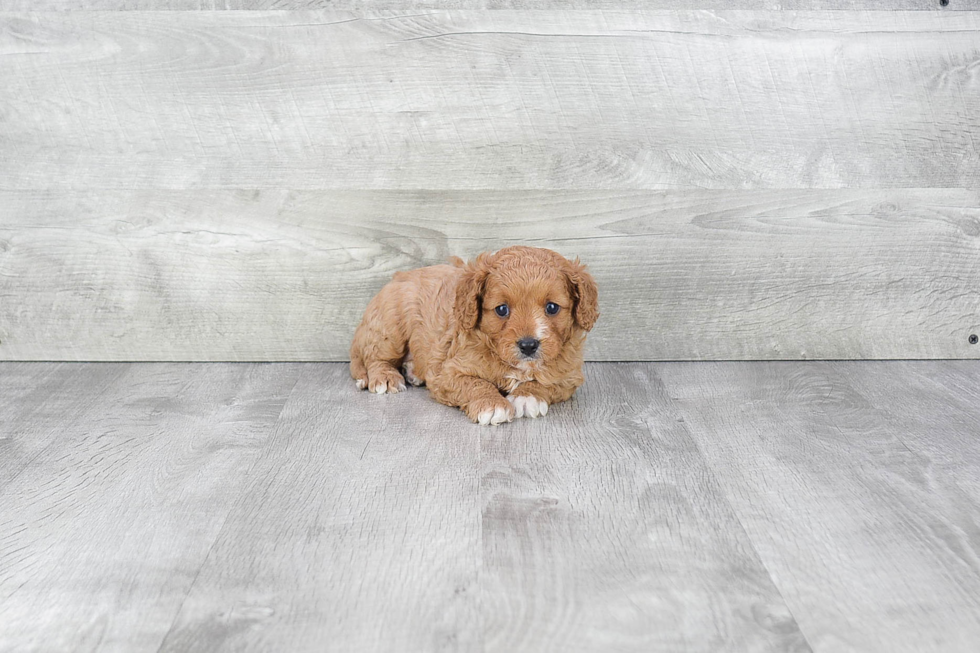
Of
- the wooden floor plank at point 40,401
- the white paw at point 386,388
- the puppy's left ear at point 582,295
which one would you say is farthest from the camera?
the white paw at point 386,388

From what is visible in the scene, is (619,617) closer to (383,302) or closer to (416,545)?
(416,545)

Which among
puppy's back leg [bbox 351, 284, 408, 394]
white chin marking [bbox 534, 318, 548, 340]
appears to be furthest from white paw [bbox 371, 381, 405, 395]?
white chin marking [bbox 534, 318, 548, 340]

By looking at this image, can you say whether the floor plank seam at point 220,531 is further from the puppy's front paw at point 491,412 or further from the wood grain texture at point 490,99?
the wood grain texture at point 490,99

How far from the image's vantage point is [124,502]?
173 cm

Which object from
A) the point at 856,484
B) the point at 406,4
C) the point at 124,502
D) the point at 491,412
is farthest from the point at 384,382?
the point at 856,484

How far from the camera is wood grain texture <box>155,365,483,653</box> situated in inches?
51.7

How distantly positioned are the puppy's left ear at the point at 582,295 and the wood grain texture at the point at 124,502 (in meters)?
0.85

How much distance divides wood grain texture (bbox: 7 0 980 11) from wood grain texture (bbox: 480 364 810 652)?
1244mm

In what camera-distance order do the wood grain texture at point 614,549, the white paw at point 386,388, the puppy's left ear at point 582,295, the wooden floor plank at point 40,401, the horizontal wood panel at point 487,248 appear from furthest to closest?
the horizontal wood panel at point 487,248 < the white paw at point 386,388 < the puppy's left ear at point 582,295 < the wooden floor plank at point 40,401 < the wood grain texture at point 614,549

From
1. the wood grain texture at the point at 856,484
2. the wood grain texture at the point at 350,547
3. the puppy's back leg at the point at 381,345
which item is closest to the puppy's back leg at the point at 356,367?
the puppy's back leg at the point at 381,345

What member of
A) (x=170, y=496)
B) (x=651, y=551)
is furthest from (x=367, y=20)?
(x=651, y=551)

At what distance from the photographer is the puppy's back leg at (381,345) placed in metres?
2.39

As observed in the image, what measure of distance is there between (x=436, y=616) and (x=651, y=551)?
1.41 feet

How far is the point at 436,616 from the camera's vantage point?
1346 mm
